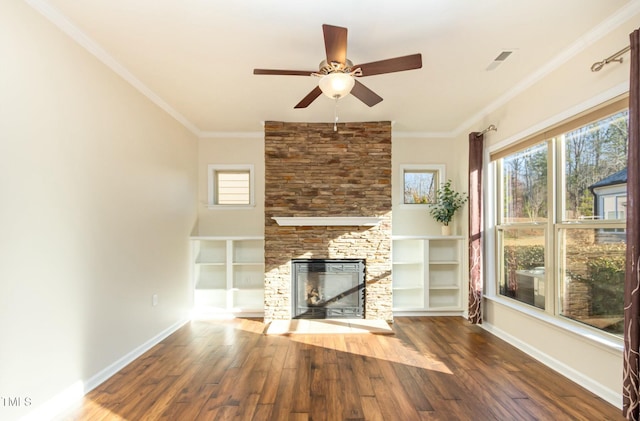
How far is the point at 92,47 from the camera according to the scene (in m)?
2.55

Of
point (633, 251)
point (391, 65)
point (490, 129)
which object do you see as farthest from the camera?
point (490, 129)

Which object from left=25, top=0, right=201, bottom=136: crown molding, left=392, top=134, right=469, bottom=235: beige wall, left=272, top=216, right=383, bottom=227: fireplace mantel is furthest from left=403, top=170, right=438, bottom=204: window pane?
left=25, top=0, right=201, bottom=136: crown molding

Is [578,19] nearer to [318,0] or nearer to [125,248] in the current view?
[318,0]

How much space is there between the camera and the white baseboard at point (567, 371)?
231 centimetres

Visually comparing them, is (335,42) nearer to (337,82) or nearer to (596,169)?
(337,82)

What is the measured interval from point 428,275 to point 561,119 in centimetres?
263

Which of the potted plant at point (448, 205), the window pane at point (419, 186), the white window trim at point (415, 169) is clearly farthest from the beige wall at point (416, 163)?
the potted plant at point (448, 205)

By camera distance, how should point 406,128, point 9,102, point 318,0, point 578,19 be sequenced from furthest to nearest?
point 406,128
point 578,19
point 318,0
point 9,102

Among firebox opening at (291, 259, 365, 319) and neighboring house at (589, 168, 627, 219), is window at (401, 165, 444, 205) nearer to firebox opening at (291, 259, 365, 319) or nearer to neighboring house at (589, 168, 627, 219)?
firebox opening at (291, 259, 365, 319)

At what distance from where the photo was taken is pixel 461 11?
7.06 feet

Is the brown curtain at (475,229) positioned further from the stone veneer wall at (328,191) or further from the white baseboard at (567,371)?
the stone veneer wall at (328,191)

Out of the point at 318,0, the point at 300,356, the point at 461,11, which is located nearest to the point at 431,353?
the point at 300,356

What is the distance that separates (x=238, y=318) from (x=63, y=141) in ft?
10.4

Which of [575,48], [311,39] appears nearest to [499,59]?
[575,48]
